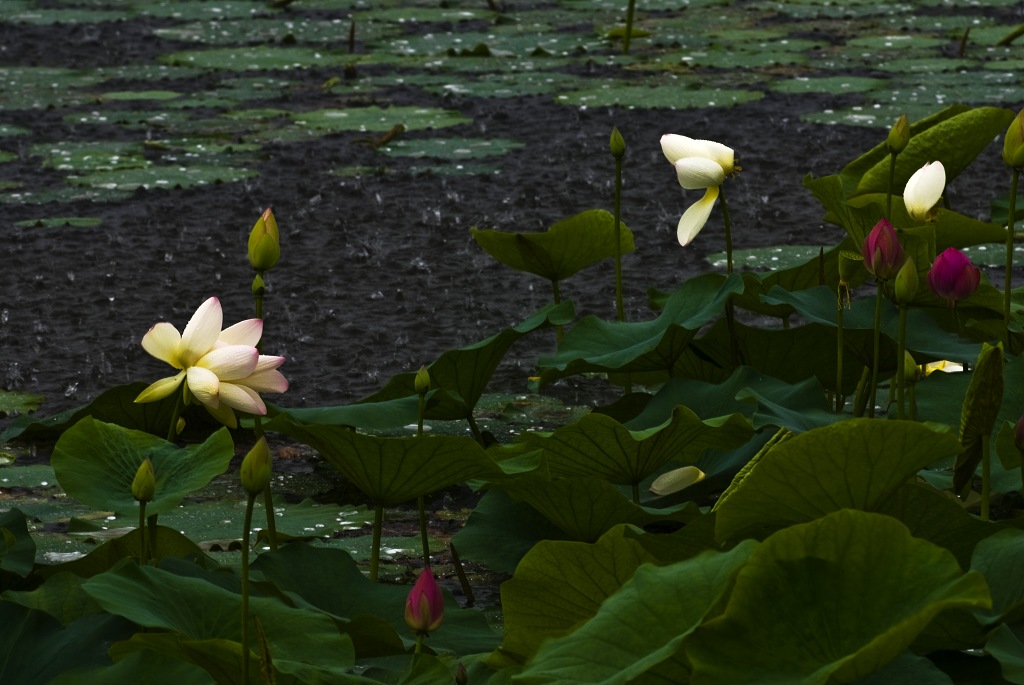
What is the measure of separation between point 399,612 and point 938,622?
41 centimetres

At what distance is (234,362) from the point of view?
118cm

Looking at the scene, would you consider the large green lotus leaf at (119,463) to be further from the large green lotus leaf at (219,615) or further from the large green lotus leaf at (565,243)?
the large green lotus leaf at (565,243)

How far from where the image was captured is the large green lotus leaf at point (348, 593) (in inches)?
45.8

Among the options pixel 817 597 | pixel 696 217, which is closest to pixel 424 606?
pixel 817 597

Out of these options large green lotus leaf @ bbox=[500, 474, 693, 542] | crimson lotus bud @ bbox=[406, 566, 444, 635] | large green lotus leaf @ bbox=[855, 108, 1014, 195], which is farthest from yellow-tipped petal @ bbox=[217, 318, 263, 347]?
large green lotus leaf @ bbox=[855, 108, 1014, 195]

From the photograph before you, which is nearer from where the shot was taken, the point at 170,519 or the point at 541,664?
the point at 541,664

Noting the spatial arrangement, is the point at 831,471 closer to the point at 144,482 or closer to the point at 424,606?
the point at 424,606

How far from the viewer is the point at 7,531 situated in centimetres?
117

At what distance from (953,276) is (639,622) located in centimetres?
49

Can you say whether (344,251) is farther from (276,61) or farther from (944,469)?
(276,61)

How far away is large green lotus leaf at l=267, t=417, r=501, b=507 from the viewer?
118 centimetres

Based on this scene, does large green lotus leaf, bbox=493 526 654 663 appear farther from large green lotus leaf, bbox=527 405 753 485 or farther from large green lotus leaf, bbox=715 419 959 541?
large green lotus leaf, bbox=527 405 753 485

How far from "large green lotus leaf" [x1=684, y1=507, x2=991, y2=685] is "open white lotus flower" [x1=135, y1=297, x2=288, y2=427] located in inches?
18.1

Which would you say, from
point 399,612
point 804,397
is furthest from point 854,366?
point 399,612
